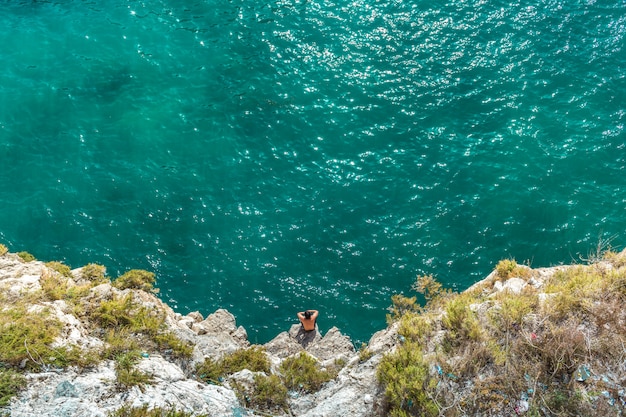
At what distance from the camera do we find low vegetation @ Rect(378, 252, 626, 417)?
1445 cm

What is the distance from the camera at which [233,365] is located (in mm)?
18062

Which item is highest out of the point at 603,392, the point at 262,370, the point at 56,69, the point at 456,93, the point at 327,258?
the point at 56,69

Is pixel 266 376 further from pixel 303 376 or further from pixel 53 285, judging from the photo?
pixel 53 285

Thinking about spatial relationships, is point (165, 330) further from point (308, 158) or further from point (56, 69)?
point (56, 69)

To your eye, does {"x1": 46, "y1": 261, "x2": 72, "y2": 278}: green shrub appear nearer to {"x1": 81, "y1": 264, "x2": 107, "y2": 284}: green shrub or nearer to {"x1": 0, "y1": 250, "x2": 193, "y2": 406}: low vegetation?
{"x1": 81, "y1": 264, "x2": 107, "y2": 284}: green shrub

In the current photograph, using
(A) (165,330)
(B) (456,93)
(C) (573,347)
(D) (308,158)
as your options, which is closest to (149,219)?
(D) (308,158)

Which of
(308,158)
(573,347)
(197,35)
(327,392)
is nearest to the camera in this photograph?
(573,347)

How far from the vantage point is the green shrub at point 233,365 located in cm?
1745

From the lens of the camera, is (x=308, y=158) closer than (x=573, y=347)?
No

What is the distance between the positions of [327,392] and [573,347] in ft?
22.1

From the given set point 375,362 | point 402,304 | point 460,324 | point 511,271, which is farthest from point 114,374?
point 511,271

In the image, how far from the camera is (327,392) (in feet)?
55.6

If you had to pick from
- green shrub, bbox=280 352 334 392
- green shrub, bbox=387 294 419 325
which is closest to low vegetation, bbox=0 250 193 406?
green shrub, bbox=280 352 334 392

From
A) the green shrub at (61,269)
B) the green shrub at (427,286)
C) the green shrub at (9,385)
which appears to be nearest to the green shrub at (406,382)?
the green shrub at (9,385)
